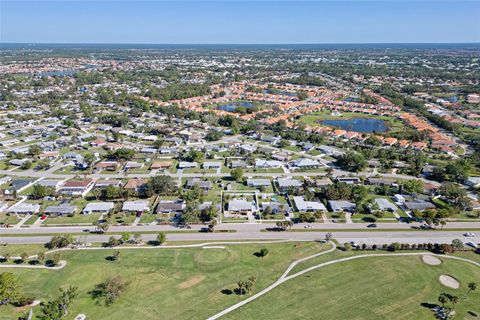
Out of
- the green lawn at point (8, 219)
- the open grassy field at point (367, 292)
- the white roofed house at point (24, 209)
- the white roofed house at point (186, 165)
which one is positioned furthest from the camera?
the white roofed house at point (186, 165)

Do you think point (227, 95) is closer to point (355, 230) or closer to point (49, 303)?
point (355, 230)

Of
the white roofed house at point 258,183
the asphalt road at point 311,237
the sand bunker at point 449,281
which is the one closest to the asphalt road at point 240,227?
the asphalt road at point 311,237

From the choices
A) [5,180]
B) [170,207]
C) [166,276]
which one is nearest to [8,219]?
[5,180]

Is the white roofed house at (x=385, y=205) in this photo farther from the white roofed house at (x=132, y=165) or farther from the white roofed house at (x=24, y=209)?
the white roofed house at (x=24, y=209)

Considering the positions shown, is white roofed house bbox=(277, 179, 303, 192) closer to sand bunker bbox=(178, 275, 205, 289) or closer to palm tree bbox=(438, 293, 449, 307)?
sand bunker bbox=(178, 275, 205, 289)

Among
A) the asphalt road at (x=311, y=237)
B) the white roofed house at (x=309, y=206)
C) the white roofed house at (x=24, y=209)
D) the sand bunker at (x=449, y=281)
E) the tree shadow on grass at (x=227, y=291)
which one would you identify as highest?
the white roofed house at (x=24, y=209)

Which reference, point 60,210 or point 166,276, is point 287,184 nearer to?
point 166,276

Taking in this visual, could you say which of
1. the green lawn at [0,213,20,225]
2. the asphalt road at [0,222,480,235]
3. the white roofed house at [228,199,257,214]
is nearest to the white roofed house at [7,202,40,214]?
the green lawn at [0,213,20,225]
